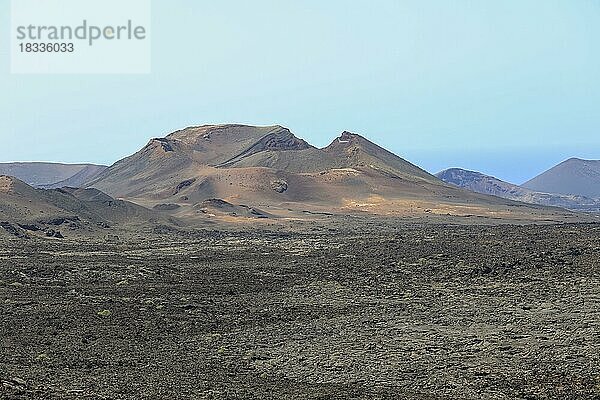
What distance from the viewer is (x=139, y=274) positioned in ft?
116

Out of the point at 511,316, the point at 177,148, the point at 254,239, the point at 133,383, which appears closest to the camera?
the point at 133,383

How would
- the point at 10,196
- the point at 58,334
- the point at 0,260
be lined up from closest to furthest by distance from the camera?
the point at 58,334
the point at 0,260
the point at 10,196

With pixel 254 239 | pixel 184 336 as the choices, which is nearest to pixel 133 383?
pixel 184 336

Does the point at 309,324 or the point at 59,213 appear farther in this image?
the point at 59,213

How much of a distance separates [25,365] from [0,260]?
23.9 meters

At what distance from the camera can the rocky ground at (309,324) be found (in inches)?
663

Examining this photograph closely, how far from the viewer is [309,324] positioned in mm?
24203

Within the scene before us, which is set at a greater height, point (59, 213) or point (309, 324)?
point (59, 213)

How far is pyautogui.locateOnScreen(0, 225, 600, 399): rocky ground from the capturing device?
16.8 m

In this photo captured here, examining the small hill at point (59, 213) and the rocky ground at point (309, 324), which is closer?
the rocky ground at point (309, 324)

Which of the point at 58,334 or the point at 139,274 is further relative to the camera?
the point at 139,274

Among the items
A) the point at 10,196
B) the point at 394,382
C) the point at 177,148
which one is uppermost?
the point at 177,148

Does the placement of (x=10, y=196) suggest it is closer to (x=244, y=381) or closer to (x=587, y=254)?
(x=587, y=254)

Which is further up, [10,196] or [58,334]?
[10,196]
